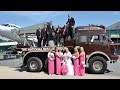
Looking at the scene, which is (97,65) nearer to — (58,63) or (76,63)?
(76,63)

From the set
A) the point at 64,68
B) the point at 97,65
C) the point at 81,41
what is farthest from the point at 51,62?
the point at 97,65

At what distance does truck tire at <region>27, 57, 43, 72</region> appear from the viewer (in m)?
14.9

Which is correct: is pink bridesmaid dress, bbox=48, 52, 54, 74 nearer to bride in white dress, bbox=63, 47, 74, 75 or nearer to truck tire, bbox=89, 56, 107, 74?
bride in white dress, bbox=63, 47, 74, 75

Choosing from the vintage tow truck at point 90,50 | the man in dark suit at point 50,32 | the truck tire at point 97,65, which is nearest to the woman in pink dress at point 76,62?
the vintage tow truck at point 90,50

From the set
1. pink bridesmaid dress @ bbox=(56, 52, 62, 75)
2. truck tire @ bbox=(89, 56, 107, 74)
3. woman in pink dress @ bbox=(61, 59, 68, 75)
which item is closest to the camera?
woman in pink dress @ bbox=(61, 59, 68, 75)

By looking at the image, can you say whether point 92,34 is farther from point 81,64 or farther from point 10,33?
point 10,33

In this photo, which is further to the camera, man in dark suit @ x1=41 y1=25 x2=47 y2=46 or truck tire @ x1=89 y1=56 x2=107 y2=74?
man in dark suit @ x1=41 y1=25 x2=47 y2=46

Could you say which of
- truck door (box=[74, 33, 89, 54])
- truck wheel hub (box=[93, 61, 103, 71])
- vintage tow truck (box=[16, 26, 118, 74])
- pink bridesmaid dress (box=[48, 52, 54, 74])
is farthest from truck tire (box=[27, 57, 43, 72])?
truck wheel hub (box=[93, 61, 103, 71])

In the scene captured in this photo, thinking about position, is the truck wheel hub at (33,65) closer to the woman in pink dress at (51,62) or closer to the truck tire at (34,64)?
the truck tire at (34,64)

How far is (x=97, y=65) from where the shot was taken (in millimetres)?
14727

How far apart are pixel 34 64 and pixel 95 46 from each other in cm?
286
